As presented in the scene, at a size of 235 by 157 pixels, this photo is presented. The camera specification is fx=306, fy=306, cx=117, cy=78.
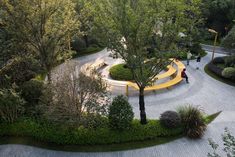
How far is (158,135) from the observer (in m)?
17.0

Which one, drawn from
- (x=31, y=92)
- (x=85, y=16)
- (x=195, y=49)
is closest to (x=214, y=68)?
(x=195, y=49)

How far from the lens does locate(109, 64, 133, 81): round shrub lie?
2491 cm

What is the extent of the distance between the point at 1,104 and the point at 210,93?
14.7 meters

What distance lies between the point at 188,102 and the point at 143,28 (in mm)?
8807

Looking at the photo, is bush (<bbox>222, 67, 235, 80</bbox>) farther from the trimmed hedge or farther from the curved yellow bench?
→ the curved yellow bench

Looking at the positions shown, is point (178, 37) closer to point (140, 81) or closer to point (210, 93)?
point (140, 81)

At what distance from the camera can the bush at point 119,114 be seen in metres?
16.2

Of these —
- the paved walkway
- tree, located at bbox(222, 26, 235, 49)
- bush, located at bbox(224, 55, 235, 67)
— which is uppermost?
tree, located at bbox(222, 26, 235, 49)

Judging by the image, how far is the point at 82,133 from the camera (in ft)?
53.0

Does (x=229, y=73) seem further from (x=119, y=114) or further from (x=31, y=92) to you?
(x=31, y=92)

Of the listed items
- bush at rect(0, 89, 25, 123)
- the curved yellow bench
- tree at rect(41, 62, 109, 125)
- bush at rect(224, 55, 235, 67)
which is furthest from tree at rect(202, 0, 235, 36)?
bush at rect(0, 89, 25, 123)

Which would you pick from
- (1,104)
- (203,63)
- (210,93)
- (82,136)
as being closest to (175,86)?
(210,93)

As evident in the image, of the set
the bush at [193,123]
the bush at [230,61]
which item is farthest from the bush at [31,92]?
the bush at [230,61]

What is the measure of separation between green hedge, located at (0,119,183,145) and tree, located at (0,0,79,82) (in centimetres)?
327
